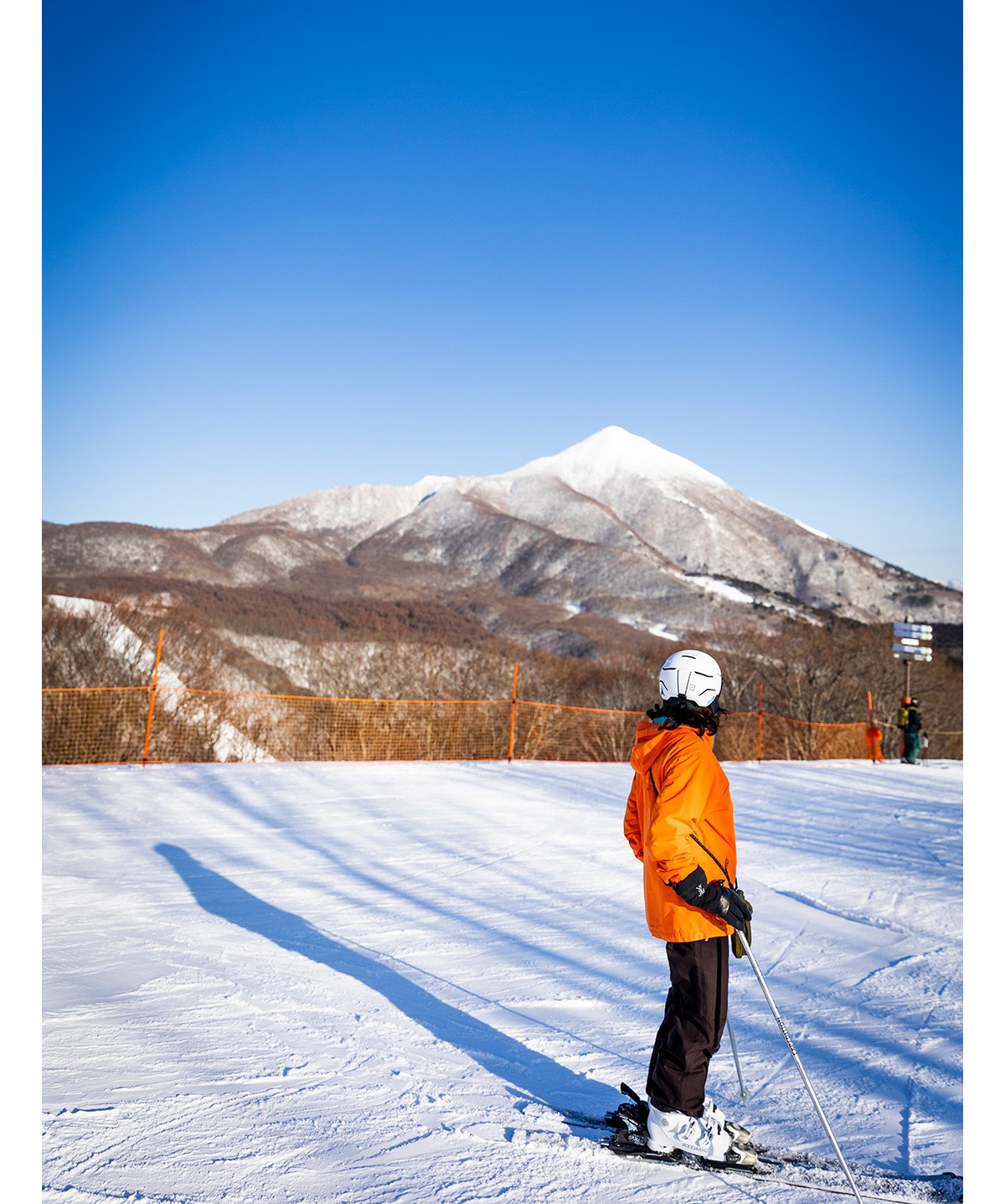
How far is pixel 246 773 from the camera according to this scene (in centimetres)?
1292

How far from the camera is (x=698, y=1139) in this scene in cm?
307

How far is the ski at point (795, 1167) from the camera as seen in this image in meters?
2.94

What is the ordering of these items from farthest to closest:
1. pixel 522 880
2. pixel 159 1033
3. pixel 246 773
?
pixel 246 773 < pixel 522 880 < pixel 159 1033

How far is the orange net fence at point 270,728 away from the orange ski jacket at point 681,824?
11.4 m

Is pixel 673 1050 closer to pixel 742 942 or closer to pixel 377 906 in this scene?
pixel 742 942

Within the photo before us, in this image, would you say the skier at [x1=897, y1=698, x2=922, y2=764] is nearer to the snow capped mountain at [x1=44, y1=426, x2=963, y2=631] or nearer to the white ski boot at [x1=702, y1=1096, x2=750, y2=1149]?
the white ski boot at [x1=702, y1=1096, x2=750, y2=1149]

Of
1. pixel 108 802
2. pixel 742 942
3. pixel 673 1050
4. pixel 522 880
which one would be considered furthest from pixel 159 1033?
pixel 108 802

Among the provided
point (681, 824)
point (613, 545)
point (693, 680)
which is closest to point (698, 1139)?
point (681, 824)

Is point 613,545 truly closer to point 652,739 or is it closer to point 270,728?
point 270,728

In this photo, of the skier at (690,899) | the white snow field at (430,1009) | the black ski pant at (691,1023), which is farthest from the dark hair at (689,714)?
the white snow field at (430,1009)

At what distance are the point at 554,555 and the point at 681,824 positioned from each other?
135m

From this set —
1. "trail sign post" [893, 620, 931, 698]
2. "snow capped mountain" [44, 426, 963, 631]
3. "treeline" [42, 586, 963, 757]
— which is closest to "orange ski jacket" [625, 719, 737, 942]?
"treeline" [42, 586, 963, 757]

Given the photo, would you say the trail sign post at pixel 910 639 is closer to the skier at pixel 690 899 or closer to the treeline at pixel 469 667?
the treeline at pixel 469 667

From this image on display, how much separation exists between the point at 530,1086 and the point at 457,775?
10109 mm
